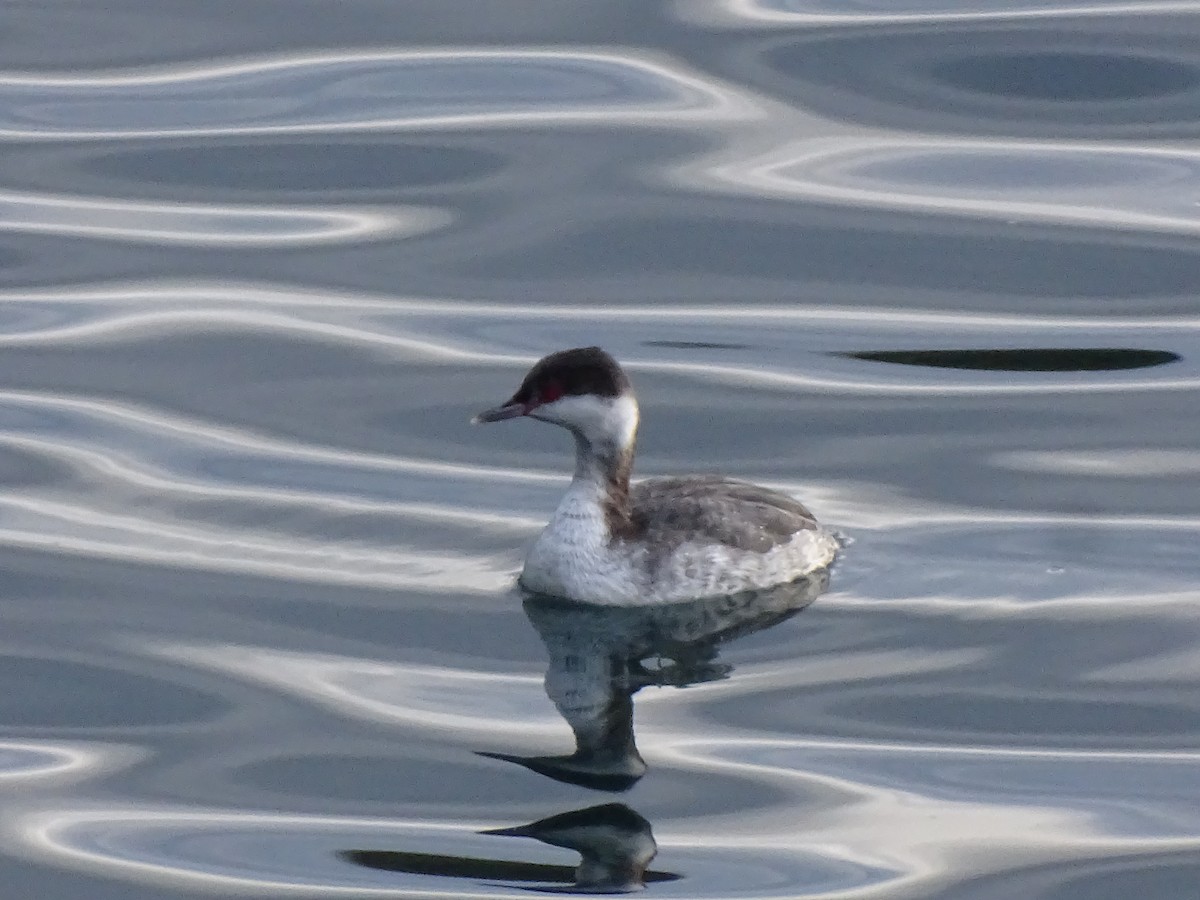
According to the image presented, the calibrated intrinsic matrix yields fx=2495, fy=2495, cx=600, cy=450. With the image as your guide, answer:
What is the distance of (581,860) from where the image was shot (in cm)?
769

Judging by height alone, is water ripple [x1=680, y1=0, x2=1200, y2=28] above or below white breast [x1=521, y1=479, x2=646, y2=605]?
above

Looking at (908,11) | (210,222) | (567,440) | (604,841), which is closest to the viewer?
(604,841)

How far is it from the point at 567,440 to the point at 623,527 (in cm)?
168

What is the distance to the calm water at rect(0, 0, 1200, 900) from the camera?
8.15 meters

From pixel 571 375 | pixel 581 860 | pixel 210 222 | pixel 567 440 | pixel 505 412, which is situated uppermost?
pixel 210 222

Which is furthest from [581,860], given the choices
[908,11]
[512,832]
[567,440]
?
[908,11]

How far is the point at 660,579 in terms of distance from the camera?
10086mm

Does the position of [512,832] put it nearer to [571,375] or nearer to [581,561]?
[581,561]

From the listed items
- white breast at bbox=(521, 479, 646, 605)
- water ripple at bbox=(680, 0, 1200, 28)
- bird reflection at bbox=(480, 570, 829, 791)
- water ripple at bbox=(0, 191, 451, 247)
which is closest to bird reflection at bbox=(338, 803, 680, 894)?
bird reflection at bbox=(480, 570, 829, 791)

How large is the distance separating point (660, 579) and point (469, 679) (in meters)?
1.24

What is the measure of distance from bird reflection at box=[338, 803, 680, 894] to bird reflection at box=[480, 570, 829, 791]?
27 cm

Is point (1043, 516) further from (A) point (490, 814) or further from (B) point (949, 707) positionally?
(A) point (490, 814)

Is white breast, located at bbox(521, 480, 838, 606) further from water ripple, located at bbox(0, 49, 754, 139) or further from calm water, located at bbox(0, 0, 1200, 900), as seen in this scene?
water ripple, located at bbox(0, 49, 754, 139)

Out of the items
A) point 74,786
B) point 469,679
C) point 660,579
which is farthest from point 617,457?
point 74,786
